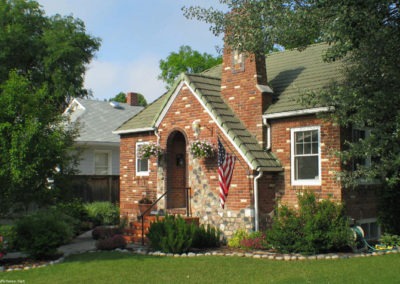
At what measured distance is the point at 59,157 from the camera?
1384 cm

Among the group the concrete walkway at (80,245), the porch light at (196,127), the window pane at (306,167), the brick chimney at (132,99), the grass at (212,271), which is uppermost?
the brick chimney at (132,99)

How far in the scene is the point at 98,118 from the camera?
31.2 m

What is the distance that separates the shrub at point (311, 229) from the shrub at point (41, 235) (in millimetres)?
5498

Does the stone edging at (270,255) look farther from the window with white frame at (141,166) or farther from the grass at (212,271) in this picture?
the window with white frame at (141,166)

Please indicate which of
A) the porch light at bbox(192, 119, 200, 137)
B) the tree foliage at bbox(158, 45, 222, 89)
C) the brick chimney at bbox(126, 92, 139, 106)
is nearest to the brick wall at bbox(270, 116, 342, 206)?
the porch light at bbox(192, 119, 200, 137)

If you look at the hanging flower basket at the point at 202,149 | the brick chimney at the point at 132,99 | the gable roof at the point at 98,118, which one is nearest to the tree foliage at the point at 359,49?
the hanging flower basket at the point at 202,149

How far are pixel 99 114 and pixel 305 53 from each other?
16.2m

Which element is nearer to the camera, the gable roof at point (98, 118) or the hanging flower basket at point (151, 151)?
the hanging flower basket at point (151, 151)

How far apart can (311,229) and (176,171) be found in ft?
22.1

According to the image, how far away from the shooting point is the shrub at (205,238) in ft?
48.9

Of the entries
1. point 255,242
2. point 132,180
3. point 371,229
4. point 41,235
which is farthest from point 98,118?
point 371,229


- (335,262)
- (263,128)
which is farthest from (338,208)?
(263,128)

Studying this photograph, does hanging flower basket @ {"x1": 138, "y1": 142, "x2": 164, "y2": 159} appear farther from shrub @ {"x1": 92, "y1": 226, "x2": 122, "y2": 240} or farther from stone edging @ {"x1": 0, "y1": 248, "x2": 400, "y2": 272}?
stone edging @ {"x1": 0, "y1": 248, "x2": 400, "y2": 272}

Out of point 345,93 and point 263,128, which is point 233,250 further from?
point 345,93
